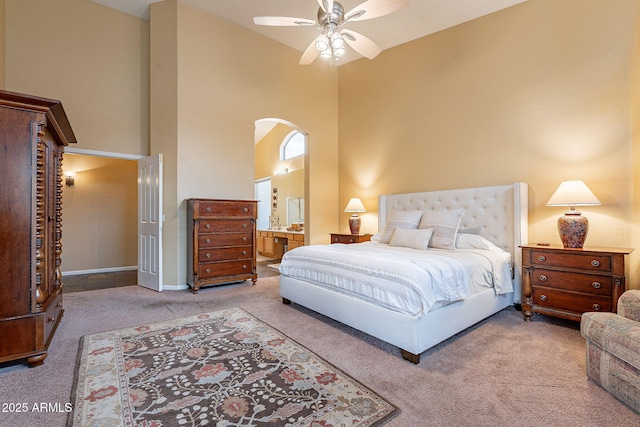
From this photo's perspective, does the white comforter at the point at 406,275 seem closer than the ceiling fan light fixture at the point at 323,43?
Yes

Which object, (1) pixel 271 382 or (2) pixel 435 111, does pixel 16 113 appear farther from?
(2) pixel 435 111

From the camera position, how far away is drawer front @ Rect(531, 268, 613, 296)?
2.71 meters

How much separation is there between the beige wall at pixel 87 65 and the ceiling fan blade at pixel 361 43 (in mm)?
3488

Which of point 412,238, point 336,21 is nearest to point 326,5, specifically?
point 336,21

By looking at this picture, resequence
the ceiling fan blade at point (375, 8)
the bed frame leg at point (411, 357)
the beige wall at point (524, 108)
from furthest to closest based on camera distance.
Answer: the beige wall at point (524, 108) < the ceiling fan blade at point (375, 8) < the bed frame leg at point (411, 357)

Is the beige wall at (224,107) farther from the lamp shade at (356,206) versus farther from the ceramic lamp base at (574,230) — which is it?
the ceramic lamp base at (574,230)

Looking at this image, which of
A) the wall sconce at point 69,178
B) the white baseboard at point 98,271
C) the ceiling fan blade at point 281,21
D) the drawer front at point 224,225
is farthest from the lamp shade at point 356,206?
the wall sconce at point 69,178

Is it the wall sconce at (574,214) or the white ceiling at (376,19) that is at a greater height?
the white ceiling at (376,19)

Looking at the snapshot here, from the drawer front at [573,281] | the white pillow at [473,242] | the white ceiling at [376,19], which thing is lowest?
the drawer front at [573,281]

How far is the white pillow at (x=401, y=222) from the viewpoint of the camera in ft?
13.4

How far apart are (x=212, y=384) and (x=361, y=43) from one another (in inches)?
141

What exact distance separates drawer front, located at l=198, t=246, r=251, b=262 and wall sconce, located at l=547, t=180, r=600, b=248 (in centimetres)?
398

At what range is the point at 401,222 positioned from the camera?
165 inches

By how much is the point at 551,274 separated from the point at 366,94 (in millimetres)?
4131
